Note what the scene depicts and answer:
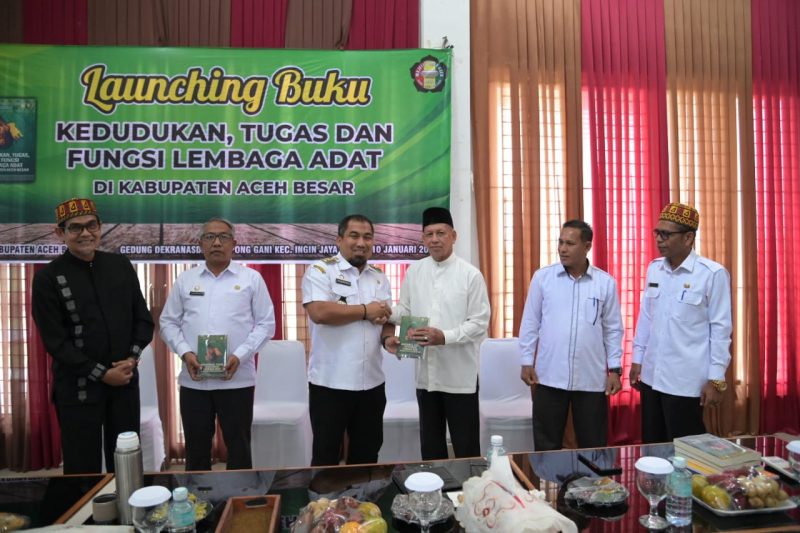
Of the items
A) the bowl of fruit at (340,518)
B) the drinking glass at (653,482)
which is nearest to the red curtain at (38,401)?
the bowl of fruit at (340,518)

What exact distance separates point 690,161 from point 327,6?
124 inches

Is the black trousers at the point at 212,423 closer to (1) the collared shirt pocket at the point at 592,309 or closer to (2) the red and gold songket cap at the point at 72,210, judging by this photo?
(2) the red and gold songket cap at the point at 72,210

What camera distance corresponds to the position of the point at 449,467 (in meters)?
1.89

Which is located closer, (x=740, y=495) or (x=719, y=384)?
(x=740, y=495)

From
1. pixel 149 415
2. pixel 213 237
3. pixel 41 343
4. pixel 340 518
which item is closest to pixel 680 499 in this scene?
pixel 340 518

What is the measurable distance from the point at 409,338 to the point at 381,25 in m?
2.57

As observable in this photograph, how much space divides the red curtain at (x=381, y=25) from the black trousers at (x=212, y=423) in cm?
267

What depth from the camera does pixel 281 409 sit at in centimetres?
355

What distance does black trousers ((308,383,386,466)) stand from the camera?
272cm

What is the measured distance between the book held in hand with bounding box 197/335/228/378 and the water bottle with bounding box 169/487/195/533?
1342mm

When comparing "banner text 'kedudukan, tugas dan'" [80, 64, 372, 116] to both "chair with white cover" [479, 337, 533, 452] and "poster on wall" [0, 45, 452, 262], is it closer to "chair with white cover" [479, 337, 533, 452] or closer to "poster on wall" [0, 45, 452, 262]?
"poster on wall" [0, 45, 452, 262]

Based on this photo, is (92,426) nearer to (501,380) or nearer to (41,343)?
(41,343)

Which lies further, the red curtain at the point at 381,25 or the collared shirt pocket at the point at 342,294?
the red curtain at the point at 381,25

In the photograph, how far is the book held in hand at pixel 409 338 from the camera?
266 centimetres
